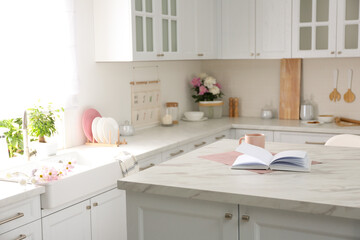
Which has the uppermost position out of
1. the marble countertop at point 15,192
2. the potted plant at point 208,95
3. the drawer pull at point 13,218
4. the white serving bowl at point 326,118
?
the potted plant at point 208,95

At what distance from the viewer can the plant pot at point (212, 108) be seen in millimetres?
5117

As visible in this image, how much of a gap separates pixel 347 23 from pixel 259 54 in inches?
34.5

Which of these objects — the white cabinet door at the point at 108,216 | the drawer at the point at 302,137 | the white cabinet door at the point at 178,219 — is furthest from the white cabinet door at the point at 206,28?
the white cabinet door at the point at 178,219

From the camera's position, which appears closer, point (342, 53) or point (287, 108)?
point (342, 53)

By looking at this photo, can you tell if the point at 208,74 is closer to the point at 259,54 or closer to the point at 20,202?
the point at 259,54

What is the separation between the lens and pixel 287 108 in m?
5.02

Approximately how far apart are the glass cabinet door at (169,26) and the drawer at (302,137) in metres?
1.27

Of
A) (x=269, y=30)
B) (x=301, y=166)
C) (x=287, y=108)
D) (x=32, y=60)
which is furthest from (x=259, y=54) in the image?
(x=301, y=166)

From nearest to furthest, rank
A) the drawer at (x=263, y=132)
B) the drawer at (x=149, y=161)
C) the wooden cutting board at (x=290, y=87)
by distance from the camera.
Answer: the drawer at (x=149, y=161) < the drawer at (x=263, y=132) < the wooden cutting board at (x=290, y=87)

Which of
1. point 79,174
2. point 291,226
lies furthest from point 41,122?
point 291,226

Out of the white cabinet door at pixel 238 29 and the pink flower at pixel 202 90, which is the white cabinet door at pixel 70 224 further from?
the white cabinet door at pixel 238 29

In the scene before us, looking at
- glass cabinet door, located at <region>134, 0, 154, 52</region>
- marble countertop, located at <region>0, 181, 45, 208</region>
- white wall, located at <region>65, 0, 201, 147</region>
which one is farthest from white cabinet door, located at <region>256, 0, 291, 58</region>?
marble countertop, located at <region>0, 181, 45, 208</region>

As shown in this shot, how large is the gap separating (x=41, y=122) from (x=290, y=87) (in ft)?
8.78

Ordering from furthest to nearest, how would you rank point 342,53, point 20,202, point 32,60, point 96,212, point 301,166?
1. point 342,53
2. point 32,60
3. point 96,212
4. point 20,202
5. point 301,166
